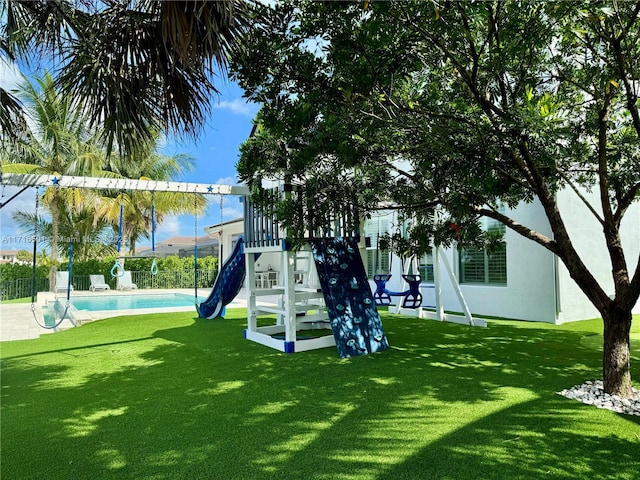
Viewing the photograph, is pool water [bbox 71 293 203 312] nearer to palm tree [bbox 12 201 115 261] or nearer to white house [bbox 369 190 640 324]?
palm tree [bbox 12 201 115 261]

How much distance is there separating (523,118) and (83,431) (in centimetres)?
478

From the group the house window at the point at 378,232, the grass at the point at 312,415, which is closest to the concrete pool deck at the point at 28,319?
the grass at the point at 312,415

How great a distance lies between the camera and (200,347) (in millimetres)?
7773

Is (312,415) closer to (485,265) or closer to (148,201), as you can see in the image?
(485,265)

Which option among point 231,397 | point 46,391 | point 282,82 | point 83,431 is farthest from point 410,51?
point 46,391

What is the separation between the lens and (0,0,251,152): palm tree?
13.5ft

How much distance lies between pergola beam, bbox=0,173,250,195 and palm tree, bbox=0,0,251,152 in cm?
272

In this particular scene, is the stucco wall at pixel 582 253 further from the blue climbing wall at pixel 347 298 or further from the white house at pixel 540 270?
the blue climbing wall at pixel 347 298

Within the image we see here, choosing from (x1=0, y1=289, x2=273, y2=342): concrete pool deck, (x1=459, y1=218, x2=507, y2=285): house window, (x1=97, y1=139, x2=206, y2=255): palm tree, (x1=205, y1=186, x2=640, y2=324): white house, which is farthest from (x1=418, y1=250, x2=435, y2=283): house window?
(x1=97, y1=139, x2=206, y2=255): palm tree

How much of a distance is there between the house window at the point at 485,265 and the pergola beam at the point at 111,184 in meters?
6.53

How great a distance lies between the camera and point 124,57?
4.36 m

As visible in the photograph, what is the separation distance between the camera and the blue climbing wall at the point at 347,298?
695 centimetres

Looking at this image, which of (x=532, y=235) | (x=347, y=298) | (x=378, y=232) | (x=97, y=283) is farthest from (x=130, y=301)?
(x=532, y=235)

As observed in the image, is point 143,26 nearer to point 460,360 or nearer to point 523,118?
point 523,118
